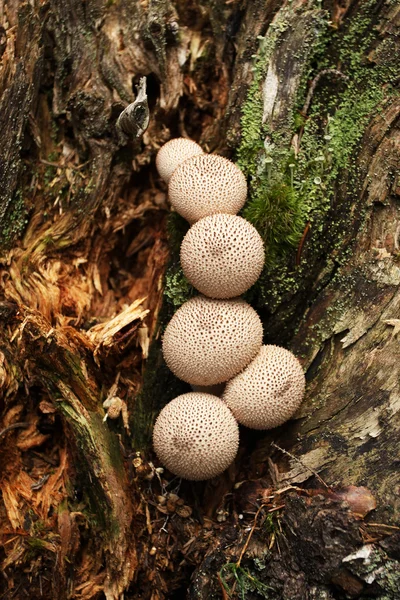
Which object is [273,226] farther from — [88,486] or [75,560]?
[75,560]

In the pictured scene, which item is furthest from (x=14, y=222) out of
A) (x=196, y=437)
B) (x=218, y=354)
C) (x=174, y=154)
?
(x=196, y=437)

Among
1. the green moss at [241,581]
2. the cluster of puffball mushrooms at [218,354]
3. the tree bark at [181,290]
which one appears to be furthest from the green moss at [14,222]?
the green moss at [241,581]

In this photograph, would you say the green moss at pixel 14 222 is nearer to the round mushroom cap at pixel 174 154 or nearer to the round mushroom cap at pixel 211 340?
the round mushroom cap at pixel 174 154

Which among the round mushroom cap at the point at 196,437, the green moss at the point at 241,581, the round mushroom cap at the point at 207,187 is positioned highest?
the round mushroom cap at the point at 207,187

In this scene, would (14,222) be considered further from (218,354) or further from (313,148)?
(313,148)

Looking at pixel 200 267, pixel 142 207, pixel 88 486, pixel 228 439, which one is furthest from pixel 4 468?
pixel 142 207

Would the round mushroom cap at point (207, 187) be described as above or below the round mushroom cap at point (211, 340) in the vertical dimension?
→ above

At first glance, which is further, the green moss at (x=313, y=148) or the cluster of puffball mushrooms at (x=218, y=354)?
the green moss at (x=313, y=148)

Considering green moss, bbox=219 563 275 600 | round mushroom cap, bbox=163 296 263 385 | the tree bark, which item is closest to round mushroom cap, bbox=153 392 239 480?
round mushroom cap, bbox=163 296 263 385
